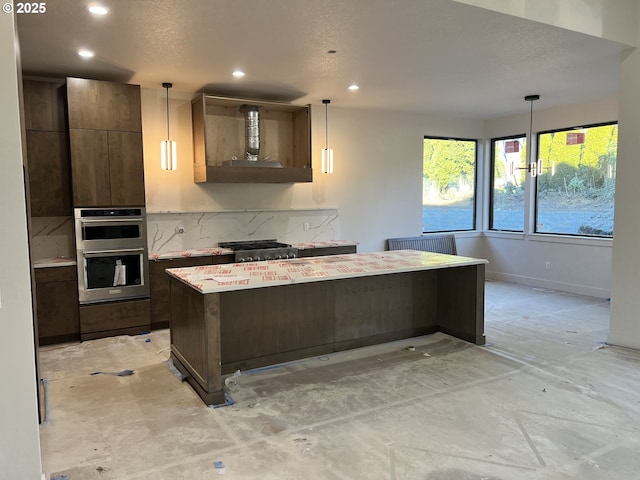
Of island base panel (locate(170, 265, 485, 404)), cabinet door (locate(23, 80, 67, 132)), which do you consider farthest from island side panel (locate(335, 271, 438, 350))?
cabinet door (locate(23, 80, 67, 132))

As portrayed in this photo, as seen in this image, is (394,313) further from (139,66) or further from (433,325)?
(139,66)

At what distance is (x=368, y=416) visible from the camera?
302 cm

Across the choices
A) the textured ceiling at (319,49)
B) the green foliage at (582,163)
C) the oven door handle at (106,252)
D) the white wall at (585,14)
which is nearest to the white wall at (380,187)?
the green foliage at (582,163)

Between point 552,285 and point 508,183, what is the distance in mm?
1786

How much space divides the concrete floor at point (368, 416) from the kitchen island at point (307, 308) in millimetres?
171

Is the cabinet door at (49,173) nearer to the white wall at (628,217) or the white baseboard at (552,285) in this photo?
the white wall at (628,217)

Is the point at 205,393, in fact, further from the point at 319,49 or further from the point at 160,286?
the point at 319,49

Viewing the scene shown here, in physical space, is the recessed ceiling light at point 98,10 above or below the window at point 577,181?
above

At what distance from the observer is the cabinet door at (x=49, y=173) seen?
4562mm

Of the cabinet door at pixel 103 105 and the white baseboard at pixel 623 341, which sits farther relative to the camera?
the cabinet door at pixel 103 105

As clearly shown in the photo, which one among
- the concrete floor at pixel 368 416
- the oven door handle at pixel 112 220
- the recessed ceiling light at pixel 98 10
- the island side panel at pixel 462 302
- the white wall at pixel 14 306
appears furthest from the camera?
the oven door handle at pixel 112 220

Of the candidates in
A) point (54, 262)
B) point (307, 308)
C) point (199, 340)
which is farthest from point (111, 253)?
point (307, 308)

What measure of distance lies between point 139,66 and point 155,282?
7.07ft

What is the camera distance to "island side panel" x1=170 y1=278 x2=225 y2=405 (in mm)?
3199
